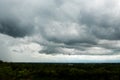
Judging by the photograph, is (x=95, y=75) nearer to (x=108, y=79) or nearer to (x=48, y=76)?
(x=108, y=79)

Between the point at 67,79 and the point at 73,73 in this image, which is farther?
the point at 73,73

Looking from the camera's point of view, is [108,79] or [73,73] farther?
[73,73]

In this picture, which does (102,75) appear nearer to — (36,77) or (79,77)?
(79,77)

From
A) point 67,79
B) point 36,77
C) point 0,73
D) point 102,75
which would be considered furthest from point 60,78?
point 0,73

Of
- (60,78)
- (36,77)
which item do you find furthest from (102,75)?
(36,77)

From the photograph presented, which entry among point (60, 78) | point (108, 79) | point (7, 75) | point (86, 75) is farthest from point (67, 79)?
point (7, 75)

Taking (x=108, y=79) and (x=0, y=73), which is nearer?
(x=108, y=79)

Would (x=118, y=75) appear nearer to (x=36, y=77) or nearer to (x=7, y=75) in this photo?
(x=36, y=77)
